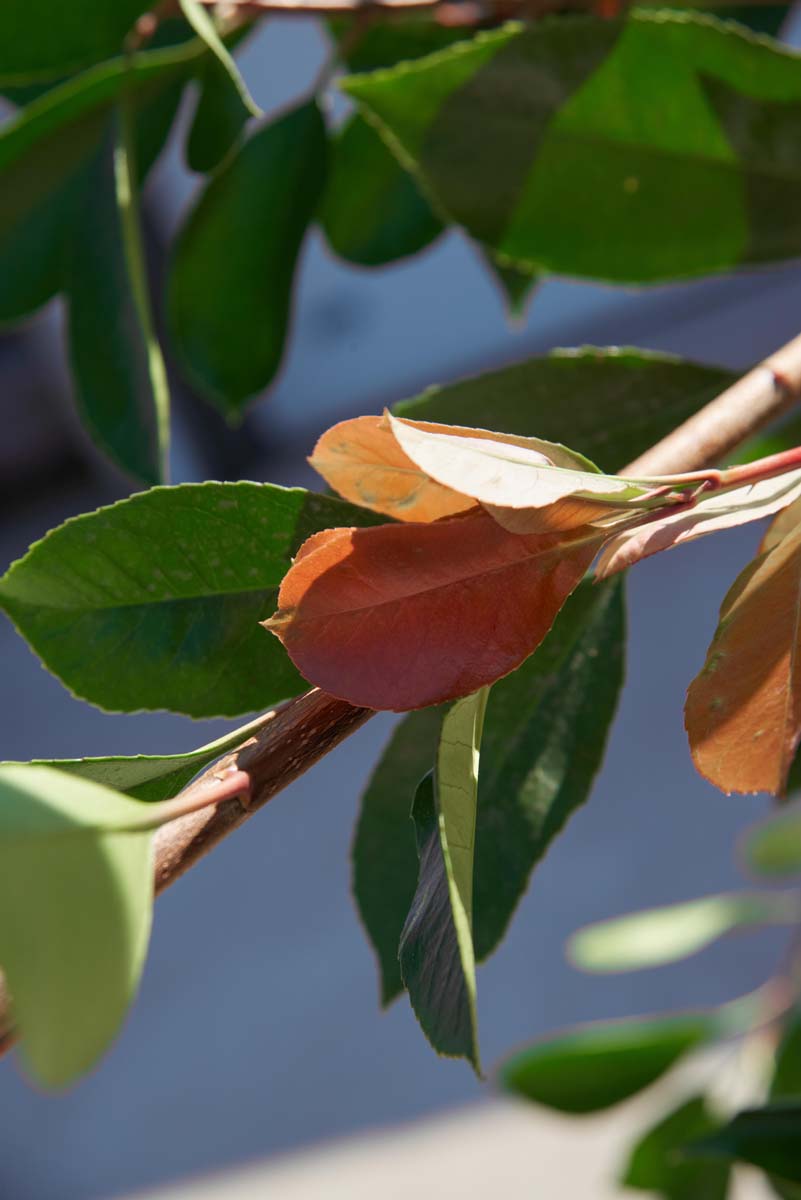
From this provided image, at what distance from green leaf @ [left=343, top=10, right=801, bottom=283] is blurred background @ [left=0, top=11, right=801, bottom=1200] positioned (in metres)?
1.05

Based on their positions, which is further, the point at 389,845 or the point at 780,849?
the point at 780,849

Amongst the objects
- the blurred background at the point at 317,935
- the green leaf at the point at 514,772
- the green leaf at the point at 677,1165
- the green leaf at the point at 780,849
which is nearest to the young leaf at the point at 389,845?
the green leaf at the point at 514,772

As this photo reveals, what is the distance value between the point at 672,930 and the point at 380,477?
0.46m

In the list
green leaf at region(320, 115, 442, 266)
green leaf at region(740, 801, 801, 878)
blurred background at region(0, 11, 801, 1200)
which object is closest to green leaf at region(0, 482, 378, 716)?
green leaf at region(320, 115, 442, 266)

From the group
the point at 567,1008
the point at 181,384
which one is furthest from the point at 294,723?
the point at 181,384

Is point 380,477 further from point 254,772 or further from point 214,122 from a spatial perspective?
point 214,122

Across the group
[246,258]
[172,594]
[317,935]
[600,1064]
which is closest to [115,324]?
[246,258]

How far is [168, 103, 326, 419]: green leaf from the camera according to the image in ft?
1.32

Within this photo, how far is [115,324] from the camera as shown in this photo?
366 mm

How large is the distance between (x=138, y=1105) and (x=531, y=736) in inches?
61.0

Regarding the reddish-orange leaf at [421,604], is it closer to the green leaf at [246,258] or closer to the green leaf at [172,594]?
the green leaf at [172,594]

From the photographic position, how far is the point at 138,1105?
1639 mm

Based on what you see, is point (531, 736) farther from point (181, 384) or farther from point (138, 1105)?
point (181, 384)

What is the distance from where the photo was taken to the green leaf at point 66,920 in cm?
11
